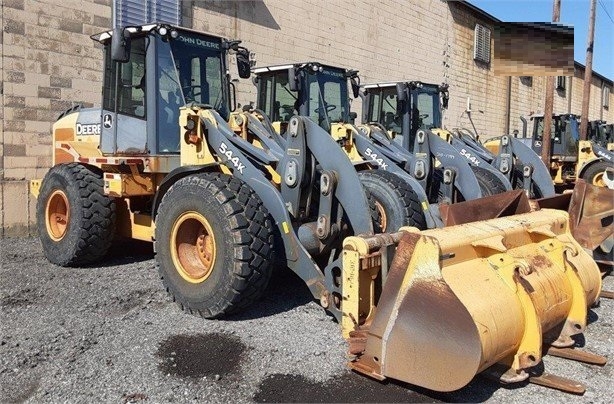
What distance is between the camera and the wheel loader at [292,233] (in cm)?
329

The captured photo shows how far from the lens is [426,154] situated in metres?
7.91

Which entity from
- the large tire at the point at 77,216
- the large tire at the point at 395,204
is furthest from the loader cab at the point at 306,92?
the large tire at the point at 77,216

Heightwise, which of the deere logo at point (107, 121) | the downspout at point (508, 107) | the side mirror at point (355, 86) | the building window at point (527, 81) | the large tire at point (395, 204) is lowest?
the large tire at point (395, 204)

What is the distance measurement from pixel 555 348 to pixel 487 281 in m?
1.01

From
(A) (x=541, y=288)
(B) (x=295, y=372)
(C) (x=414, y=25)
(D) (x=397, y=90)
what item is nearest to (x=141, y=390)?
(B) (x=295, y=372)

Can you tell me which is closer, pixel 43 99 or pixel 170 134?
pixel 170 134

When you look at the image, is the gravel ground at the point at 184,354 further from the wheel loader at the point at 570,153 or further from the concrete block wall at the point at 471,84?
the concrete block wall at the point at 471,84

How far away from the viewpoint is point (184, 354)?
3.91m

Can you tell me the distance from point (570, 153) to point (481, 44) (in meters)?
7.71

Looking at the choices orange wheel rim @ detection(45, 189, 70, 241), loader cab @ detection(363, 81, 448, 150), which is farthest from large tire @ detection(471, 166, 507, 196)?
orange wheel rim @ detection(45, 189, 70, 241)

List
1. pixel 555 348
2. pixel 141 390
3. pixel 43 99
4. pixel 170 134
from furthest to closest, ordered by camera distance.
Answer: pixel 43 99 < pixel 170 134 < pixel 555 348 < pixel 141 390

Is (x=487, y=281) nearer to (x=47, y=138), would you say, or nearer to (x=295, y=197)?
(x=295, y=197)

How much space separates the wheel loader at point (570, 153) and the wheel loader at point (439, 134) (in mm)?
3514

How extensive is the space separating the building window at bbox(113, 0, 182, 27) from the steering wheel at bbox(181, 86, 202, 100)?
15.0 ft
